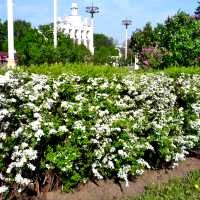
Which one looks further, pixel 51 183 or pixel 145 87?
pixel 145 87

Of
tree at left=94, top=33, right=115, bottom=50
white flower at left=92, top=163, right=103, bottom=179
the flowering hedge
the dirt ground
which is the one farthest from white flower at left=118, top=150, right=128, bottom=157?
tree at left=94, top=33, right=115, bottom=50

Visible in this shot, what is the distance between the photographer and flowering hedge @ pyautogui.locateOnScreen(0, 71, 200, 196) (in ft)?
16.6

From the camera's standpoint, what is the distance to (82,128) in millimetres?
5320

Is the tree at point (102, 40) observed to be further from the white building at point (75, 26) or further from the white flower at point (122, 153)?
the white flower at point (122, 153)

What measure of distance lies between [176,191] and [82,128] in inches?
66.4

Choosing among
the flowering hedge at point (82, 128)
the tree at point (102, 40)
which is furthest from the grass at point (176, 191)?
the tree at point (102, 40)

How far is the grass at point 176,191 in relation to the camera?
5785mm

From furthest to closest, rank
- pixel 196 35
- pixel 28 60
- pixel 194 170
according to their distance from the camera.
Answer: pixel 28 60, pixel 196 35, pixel 194 170

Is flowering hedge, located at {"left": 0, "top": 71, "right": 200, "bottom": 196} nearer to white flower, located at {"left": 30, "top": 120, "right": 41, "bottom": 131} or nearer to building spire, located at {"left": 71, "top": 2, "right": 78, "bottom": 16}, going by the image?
white flower, located at {"left": 30, "top": 120, "right": 41, "bottom": 131}

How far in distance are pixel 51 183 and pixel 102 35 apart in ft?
394

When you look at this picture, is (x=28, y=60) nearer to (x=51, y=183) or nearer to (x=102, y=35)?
(x=51, y=183)

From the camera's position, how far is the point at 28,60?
2230 cm

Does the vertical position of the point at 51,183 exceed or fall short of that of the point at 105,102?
it falls short

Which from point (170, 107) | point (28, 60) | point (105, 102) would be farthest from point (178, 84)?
point (28, 60)
